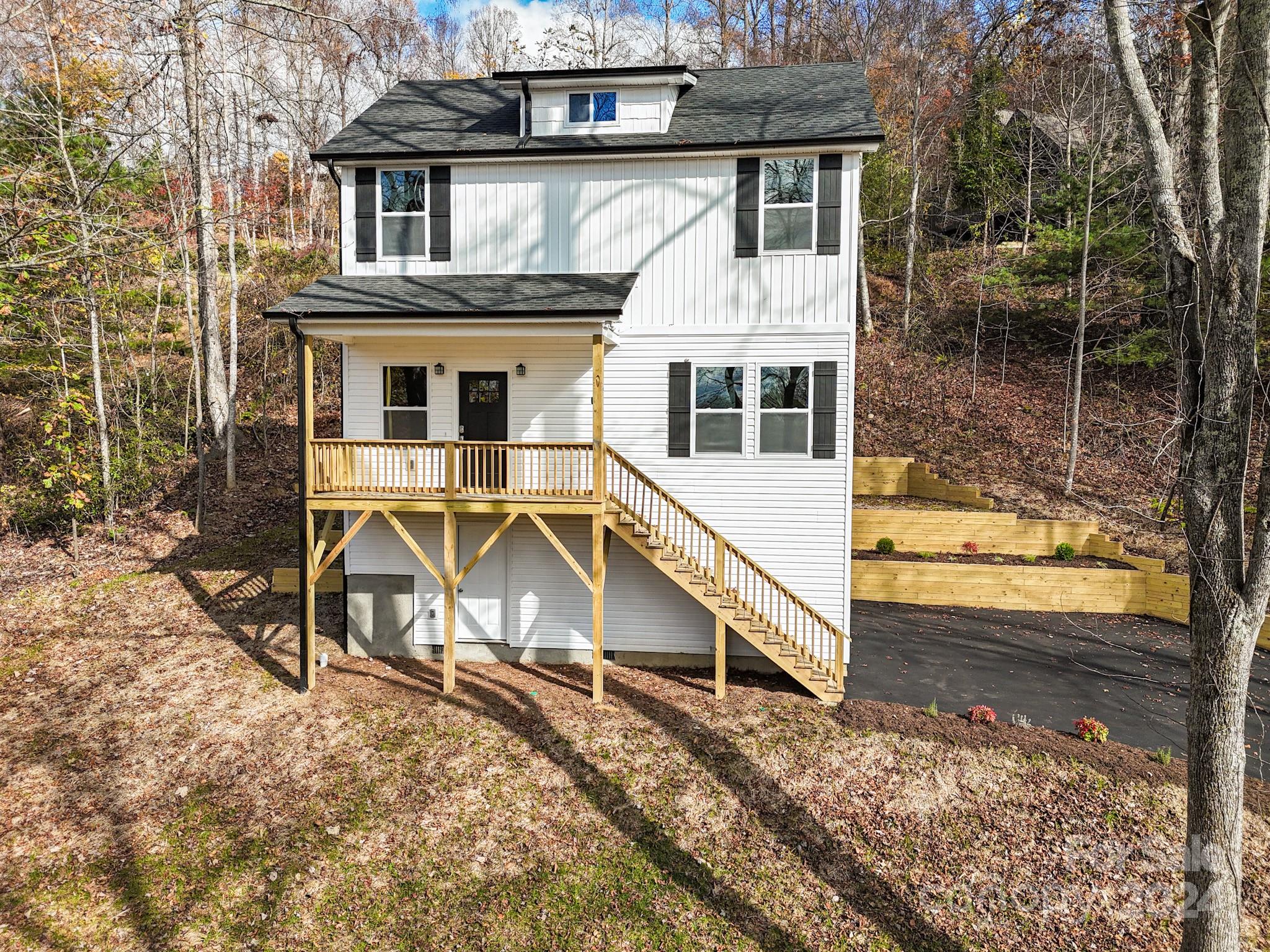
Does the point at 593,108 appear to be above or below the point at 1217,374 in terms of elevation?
above

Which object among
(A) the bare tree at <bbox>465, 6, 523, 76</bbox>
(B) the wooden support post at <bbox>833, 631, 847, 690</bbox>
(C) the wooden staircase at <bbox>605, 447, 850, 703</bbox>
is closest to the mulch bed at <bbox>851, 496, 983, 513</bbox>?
(C) the wooden staircase at <bbox>605, 447, 850, 703</bbox>

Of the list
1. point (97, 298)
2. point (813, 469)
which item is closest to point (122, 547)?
point (97, 298)

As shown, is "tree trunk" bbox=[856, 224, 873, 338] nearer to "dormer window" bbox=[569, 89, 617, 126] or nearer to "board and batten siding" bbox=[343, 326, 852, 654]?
"dormer window" bbox=[569, 89, 617, 126]

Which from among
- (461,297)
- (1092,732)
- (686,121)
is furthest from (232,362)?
(1092,732)

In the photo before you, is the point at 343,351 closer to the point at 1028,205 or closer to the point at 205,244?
the point at 205,244

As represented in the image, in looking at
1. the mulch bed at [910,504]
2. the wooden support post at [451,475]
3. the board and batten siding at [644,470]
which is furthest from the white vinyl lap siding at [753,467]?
the mulch bed at [910,504]
